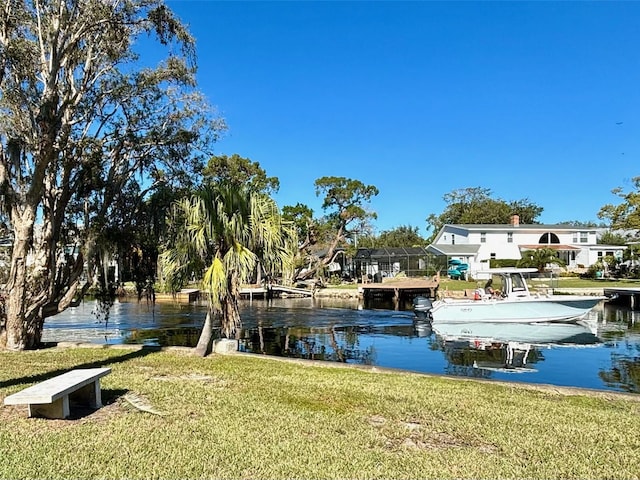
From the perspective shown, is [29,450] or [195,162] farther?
[195,162]

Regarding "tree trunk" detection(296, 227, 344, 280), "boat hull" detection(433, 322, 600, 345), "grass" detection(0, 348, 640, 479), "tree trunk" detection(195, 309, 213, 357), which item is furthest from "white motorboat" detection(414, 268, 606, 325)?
"tree trunk" detection(296, 227, 344, 280)

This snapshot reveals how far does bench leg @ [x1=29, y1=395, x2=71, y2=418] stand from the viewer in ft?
18.7

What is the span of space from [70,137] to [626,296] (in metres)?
28.9

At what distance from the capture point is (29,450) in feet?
15.4

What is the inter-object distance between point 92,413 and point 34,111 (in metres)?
7.61

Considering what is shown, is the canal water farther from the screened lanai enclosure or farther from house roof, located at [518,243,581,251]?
house roof, located at [518,243,581,251]

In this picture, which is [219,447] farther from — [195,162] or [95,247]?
[195,162]

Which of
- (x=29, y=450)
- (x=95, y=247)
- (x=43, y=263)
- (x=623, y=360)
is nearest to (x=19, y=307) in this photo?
(x=43, y=263)

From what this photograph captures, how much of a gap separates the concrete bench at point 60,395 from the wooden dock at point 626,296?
93.0 feet

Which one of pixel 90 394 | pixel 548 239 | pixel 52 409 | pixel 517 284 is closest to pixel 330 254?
pixel 548 239

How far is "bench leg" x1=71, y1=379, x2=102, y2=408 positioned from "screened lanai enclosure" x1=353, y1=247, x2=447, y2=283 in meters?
34.4

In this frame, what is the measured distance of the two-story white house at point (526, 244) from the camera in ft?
153

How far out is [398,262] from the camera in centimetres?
4509

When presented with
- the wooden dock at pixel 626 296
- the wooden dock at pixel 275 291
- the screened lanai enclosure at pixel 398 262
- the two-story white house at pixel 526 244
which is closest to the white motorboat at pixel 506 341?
the wooden dock at pixel 626 296
